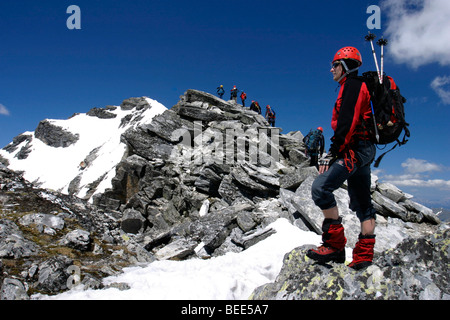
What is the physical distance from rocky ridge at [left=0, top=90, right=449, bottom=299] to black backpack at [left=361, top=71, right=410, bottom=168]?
1713 millimetres

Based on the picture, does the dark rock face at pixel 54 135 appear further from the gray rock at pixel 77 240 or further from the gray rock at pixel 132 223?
the gray rock at pixel 77 240

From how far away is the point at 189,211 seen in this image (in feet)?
73.8

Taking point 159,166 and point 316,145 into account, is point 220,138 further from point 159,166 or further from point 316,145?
point 316,145

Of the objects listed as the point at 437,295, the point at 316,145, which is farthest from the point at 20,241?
the point at 316,145

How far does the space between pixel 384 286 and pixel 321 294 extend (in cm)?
93

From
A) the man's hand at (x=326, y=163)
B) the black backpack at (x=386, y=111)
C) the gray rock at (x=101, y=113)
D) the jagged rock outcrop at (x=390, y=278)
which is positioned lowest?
the jagged rock outcrop at (x=390, y=278)

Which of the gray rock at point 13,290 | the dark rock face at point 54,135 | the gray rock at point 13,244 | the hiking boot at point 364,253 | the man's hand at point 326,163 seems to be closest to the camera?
the hiking boot at point 364,253

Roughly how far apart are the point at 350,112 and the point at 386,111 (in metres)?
0.58

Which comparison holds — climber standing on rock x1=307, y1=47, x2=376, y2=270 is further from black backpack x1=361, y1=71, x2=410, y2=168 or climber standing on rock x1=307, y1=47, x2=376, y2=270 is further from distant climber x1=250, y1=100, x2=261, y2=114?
distant climber x1=250, y1=100, x2=261, y2=114

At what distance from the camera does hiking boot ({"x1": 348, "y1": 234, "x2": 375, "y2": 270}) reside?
14.2ft

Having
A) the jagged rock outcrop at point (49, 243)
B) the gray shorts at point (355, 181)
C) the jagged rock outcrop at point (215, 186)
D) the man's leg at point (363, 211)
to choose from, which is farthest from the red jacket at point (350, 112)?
the jagged rock outcrop at point (215, 186)

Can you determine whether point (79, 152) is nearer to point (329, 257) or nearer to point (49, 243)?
point (49, 243)

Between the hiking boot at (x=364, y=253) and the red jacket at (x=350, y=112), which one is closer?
the red jacket at (x=350, y=112)

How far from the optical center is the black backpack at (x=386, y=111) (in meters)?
4.15
